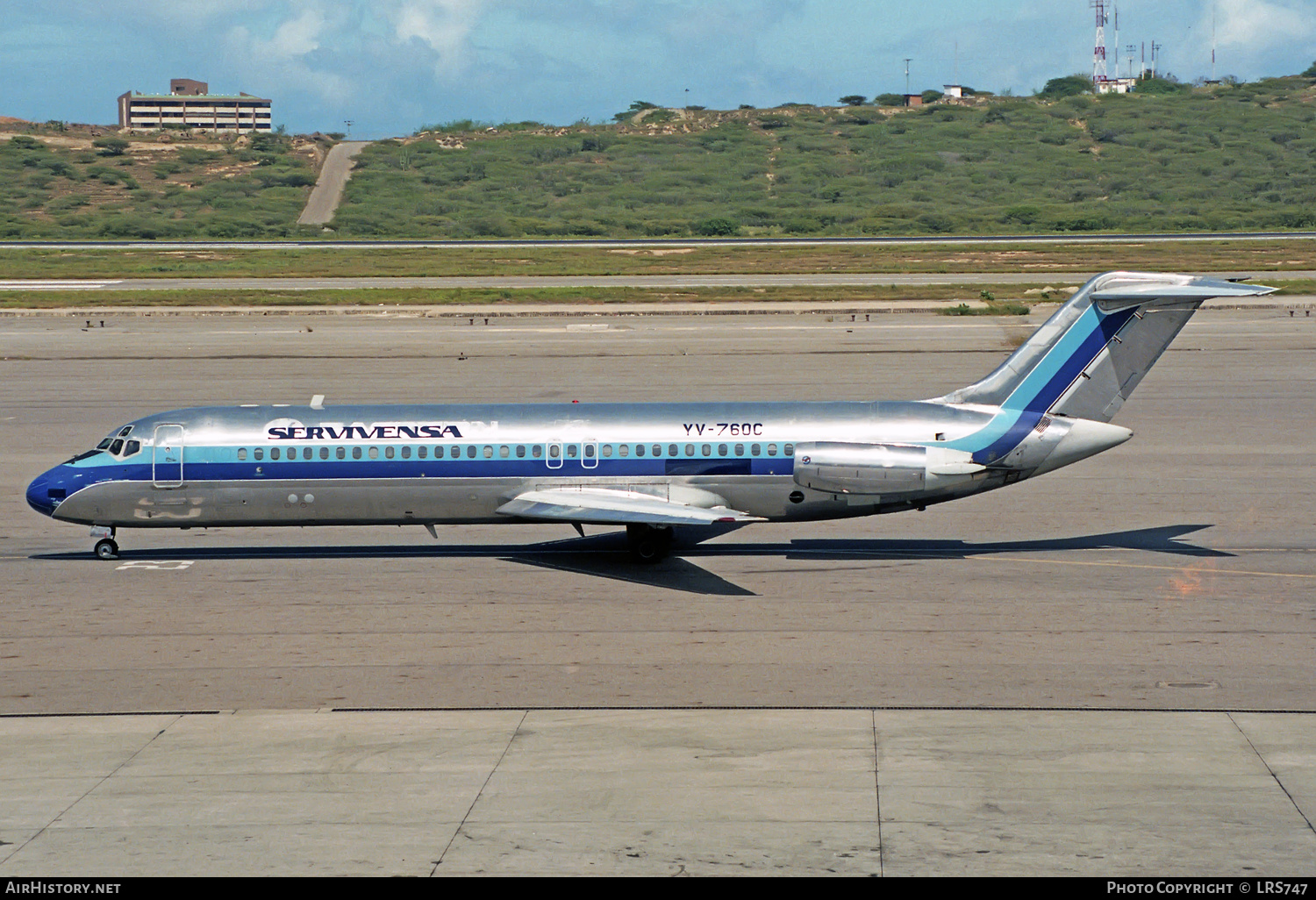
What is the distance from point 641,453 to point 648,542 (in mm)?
1823

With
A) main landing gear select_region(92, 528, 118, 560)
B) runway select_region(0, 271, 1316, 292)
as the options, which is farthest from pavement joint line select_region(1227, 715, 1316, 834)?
runway select_region(0, 271, 1316, 292)

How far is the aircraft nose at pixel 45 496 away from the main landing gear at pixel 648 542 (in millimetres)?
11876

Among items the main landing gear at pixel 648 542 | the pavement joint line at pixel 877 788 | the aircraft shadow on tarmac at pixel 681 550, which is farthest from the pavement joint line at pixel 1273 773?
the main landing gear at pixel 648 542

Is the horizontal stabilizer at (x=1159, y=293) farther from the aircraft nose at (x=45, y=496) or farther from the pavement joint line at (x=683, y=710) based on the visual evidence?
the aircraft nose at (x=45, y=496)

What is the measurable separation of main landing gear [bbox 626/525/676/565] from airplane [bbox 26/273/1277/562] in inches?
1.4

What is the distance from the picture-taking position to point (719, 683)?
19.0 meters

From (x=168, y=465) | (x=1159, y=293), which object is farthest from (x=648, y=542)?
(x=1159, y=293)

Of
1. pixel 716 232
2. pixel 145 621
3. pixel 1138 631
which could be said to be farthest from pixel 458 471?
pixel 716 232

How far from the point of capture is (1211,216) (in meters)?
126

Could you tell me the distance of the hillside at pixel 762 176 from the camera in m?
134

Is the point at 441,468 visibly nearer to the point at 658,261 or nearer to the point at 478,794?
the point at 478,794
